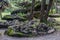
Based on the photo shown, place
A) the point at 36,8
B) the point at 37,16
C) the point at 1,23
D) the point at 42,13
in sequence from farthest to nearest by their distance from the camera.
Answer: the point at 36,8, the point at 37,16, the point at 1,23, the point at 42,13

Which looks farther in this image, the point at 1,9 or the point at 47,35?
the point at 1,9

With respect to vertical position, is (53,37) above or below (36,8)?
below

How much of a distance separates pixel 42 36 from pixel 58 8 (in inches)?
298

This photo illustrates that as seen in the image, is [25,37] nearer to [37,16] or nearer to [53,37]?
[53,37]

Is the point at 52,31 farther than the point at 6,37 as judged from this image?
Yes

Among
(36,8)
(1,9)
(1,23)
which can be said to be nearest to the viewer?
(1,23)

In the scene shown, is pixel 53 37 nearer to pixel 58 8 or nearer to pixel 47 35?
pixel 47 35

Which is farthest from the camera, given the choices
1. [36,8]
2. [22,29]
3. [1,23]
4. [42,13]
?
[36,8]

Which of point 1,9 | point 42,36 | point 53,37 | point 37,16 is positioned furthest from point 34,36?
point 1,9

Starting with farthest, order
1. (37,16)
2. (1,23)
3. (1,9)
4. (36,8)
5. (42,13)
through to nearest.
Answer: (1,9)
(36,8)
(37,16)
(1,23)
(42,13)

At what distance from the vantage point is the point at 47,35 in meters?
7.27

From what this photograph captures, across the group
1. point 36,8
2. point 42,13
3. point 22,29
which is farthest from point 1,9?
point 22,29

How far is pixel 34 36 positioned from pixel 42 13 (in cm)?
198

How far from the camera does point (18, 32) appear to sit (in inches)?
283
